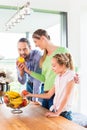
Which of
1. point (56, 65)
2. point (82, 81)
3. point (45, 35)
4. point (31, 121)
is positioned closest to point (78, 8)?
point (82, 81)

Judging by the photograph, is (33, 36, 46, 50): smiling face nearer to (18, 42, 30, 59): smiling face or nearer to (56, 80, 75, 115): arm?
(18, 42, 30, 59): smiling face

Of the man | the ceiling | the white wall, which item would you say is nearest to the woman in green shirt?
the man

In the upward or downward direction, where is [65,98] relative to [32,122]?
upward

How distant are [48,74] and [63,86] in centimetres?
40

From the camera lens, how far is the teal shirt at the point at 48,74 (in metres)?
2.33

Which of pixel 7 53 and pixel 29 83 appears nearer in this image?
pixel 29 83

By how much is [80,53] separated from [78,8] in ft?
2.47

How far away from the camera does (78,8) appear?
157 inches

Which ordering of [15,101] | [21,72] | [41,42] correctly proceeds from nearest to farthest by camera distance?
[15,101]
[41,42]
[21,72]

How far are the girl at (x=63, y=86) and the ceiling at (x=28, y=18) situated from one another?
1.94 m

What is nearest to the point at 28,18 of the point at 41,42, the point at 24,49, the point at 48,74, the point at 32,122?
the point at 24,49

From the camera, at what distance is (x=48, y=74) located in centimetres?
238

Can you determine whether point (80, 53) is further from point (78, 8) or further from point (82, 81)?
point (78, 8)

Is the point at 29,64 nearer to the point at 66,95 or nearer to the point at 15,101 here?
the point at 15,101
